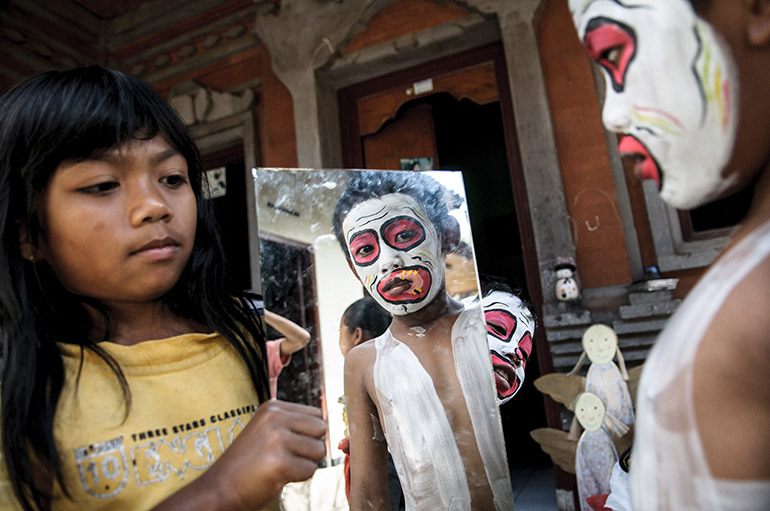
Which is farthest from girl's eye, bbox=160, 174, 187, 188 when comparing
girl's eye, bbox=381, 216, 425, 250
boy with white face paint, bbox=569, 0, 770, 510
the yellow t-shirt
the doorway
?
the doorway

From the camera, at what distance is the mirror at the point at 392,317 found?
0.92 metres

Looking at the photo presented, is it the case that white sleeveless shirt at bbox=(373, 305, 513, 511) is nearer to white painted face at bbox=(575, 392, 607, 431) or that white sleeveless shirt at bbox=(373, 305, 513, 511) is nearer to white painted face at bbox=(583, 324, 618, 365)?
white painted face at bbox=(575, 392, 607, 431)

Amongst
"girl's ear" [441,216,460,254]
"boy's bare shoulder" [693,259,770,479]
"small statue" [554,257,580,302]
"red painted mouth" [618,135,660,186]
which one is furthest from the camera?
"small statue" [554,257,580,302]

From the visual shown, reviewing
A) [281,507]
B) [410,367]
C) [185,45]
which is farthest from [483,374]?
[185,45]

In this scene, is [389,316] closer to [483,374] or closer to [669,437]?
[483,374]

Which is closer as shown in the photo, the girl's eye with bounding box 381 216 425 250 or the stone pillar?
the girl's eye with bounding box 381 216 425 250

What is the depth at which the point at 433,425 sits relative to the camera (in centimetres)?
98

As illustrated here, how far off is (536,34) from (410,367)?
2671 millimetres

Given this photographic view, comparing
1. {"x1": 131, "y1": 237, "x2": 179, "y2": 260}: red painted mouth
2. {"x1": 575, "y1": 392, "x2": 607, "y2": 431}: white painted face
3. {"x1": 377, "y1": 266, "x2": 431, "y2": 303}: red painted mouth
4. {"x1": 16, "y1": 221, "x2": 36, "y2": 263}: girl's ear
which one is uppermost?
{"x1": 16, "y1": 221, "x2": 36, "y2": 263}: girl's ear

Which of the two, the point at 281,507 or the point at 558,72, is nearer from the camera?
the point at 281,507

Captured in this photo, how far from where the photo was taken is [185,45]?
4098 mm

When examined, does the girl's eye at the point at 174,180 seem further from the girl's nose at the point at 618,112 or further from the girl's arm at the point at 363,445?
the girl's nose at the point at 618,112

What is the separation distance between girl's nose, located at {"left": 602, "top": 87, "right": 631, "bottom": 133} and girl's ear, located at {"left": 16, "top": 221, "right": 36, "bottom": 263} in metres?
0.86

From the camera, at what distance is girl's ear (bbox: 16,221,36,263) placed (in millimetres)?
799
